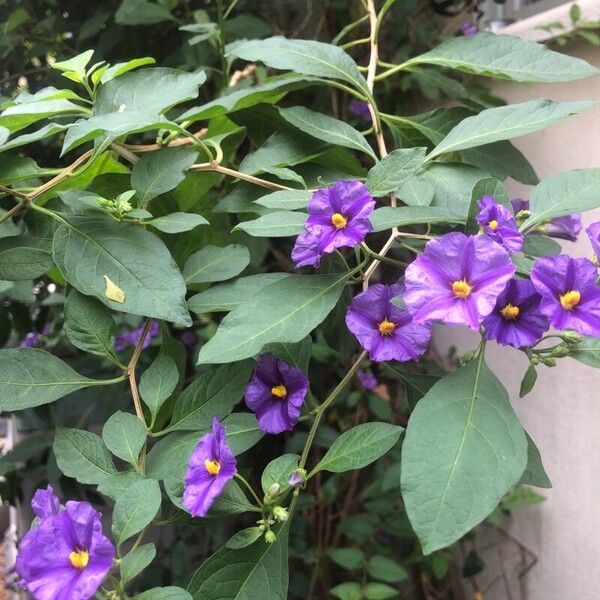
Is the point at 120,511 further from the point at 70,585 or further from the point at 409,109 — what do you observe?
the point at 409,109

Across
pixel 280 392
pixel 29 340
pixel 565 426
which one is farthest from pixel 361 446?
pixel 29 340

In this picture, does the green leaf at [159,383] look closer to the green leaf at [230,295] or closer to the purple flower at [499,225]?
the green leaf at [230,295]

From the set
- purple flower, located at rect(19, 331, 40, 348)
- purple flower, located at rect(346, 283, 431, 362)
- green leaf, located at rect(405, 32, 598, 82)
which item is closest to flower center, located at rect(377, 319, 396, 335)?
purple flower, located at rect(346, 283, 431, 362)

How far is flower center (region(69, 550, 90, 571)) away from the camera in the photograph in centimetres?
45

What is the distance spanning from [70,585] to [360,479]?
107 cm

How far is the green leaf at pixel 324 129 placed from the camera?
687 millimetres

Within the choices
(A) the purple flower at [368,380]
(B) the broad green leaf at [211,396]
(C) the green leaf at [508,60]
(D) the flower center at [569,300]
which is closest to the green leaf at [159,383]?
(B) the broad green leaf at [211,396]

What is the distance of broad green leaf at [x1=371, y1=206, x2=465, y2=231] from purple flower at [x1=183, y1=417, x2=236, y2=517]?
212 mm

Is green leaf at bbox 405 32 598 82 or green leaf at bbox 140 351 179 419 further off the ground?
green leaf at bbox 405 32 598 82

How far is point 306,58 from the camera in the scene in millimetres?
718

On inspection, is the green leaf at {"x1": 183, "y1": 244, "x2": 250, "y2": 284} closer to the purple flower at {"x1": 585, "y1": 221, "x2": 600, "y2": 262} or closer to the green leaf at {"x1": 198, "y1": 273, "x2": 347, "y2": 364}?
the green leaf at {"x1": 198, "y1": 273, "x2": 347, "y2": 364}

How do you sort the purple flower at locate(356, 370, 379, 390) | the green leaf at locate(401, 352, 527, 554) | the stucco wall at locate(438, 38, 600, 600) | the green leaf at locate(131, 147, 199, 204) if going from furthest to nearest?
the purple flower at locate(356, 370, 379, 390)
the stucco wall at locate(438, 38, 600, 600)
the green leaf at locate(131, 147, 199, 204)
the green leaf at locate(401, 352, 527, 554)

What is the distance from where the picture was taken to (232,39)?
1.23 meters

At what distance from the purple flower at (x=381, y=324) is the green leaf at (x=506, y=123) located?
0.17 metres
